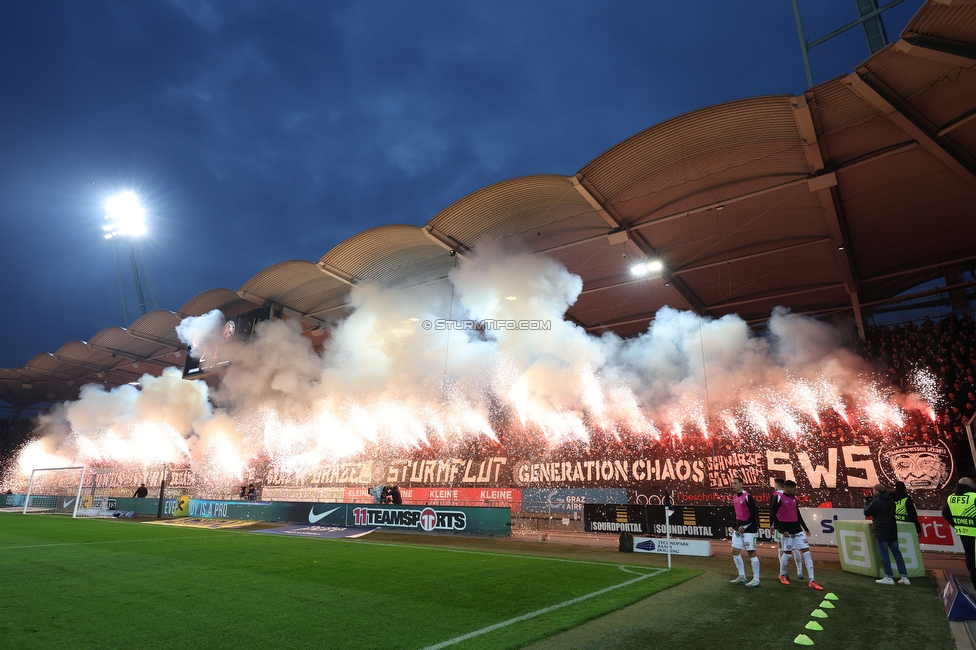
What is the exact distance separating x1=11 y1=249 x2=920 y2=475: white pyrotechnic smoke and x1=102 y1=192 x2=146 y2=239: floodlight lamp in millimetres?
13772

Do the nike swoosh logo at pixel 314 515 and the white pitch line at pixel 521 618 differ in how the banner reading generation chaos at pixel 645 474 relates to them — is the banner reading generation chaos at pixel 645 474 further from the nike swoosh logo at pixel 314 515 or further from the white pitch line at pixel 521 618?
the white pitch line at pixel 521 618

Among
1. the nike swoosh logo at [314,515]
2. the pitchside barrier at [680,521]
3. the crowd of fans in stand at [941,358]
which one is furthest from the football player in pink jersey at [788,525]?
the crowd of fans in stand at [941,358]

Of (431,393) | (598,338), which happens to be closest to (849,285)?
(598,338)

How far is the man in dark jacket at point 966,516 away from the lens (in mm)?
7578

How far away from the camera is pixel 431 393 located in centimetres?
2877

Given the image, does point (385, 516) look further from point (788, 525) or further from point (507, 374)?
point (788, 525)

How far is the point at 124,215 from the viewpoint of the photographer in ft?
126

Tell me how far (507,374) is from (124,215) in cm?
3258

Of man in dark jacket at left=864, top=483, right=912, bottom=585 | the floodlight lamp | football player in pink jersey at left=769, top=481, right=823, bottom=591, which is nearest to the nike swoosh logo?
football player in pink jersey at left=769, top=481, right=823, bottom=591

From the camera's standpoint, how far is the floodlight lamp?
126 ft

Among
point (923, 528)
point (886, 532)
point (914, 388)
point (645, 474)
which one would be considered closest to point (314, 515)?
point (645, 474)

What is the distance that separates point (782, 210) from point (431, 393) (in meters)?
19.0

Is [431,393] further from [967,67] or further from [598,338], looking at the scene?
[967,67]

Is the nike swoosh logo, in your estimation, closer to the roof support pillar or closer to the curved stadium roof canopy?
the curved stadium roof canopy
